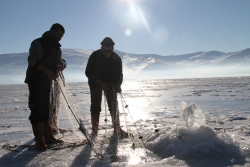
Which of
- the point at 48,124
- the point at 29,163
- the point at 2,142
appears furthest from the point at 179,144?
the point at 2,142

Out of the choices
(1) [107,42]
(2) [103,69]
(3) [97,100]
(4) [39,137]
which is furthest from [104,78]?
(4) [39,137]

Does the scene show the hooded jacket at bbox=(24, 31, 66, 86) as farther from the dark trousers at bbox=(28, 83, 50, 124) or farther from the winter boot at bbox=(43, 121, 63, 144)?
A: the winter boot at bbox=(43, 121, 63, 144)

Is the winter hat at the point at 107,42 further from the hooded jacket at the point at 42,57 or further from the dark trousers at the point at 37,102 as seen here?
the dark trousers at the point at 37,102

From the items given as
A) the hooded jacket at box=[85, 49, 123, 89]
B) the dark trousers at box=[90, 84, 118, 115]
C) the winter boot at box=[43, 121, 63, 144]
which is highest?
the hooded jacket at box=[85, 49, 123, 89]

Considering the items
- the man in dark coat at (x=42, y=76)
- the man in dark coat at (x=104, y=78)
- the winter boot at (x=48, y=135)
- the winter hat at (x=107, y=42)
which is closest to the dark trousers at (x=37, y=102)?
the man in dark coat at (x=42, y=76)

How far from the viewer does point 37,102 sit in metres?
3.48

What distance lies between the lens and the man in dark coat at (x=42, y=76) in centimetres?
338

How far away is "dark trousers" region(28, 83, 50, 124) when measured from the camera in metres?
3.44

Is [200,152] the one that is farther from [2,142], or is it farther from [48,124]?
[2,142]

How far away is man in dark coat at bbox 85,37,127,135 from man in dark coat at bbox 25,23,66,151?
808 millimetres

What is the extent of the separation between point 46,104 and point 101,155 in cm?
130

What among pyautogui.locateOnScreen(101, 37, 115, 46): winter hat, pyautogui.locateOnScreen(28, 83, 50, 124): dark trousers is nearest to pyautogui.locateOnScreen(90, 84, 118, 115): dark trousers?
pyautogui.locateOnScreen(101, 37, 115, 46): winter hat

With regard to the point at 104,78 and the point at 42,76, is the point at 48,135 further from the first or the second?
the point at 104,78

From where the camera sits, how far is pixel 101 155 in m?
2.88
